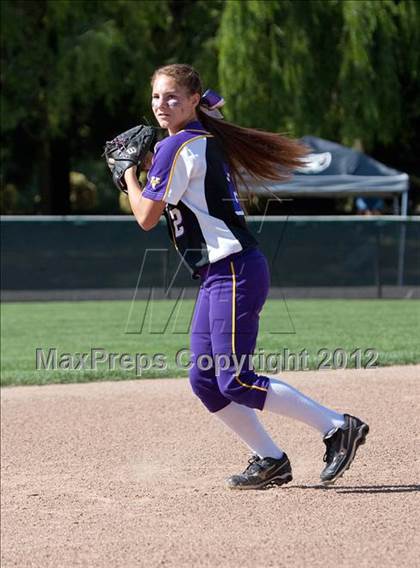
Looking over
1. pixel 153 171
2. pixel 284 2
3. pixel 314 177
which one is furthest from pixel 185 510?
pixel 284 2

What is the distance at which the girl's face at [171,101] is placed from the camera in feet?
15.6

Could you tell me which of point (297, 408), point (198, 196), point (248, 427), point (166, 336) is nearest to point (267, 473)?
point (248, 427)

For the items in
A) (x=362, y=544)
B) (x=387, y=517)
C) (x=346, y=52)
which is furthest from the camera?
(x=346, y=52)

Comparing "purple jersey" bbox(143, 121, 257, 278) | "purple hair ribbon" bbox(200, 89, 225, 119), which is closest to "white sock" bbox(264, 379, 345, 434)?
"purple jersey" bbox(143, 121, 257, 278)

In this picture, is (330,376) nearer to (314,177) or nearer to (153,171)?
(153,171)

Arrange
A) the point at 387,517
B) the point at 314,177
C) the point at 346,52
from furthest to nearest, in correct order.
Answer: the point at 346,52 < the point at 314,177 < the point at 387,517

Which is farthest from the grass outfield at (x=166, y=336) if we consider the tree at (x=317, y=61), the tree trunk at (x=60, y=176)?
the tree trunk at (x=60, y=176)

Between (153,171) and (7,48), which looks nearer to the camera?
(153,171)

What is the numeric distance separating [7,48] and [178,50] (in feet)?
12.9

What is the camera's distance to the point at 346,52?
22.0 meters

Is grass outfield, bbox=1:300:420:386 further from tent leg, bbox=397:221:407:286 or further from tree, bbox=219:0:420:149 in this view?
tree, bbox=219:0:420:149

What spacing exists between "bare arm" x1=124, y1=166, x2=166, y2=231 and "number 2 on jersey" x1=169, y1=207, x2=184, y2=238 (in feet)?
0.38

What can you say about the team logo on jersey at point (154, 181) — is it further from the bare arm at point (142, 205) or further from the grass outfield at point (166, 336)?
the grass outfield at point (166, 336)

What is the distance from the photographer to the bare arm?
470cm
